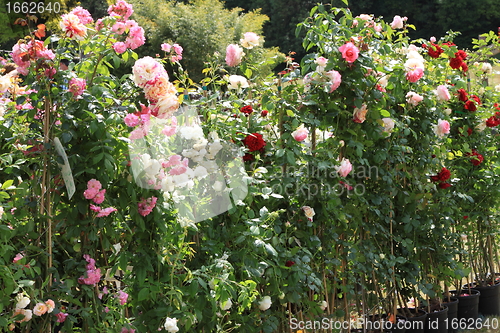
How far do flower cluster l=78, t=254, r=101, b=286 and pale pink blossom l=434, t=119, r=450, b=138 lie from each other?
187 cm

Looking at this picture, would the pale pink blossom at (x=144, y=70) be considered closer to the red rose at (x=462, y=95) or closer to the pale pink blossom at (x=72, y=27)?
the pale pink blossom at (x=72, y=27)

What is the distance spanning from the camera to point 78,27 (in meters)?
1.49

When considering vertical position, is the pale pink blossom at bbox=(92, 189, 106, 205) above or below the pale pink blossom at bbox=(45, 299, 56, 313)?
above

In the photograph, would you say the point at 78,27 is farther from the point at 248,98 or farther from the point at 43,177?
the point at 248,98

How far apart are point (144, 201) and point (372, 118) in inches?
49.6

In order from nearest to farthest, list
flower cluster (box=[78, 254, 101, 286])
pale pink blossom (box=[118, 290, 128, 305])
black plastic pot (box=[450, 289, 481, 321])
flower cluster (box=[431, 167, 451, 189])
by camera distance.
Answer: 1. flower cluster (box=[78, 254, 101, 286])
2. pale pink blossom (box=[118, 290, 128, 305])
3. flower cluster (box=[431, 167, 451, 189])
4. black plastic pot (box=[450, 289, 481, 321])

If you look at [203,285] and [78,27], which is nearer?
[78,27]

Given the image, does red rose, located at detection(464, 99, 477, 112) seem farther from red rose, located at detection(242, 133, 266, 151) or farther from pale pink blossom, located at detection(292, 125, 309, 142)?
red rose, located at detection(242, 133, 266, 151)

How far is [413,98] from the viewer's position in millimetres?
2625

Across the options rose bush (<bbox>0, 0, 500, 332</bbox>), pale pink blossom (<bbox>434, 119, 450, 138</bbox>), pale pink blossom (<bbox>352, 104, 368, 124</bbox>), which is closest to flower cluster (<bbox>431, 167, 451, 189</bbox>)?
rose bush (<bbox>0, 0, 500, 332</bbox>)

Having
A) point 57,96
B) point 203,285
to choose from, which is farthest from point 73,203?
point 203,285

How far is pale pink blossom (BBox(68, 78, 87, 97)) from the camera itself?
4.81 ft

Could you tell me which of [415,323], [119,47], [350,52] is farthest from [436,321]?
[119,47]

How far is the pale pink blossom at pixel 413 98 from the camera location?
8.57 feet
